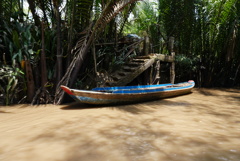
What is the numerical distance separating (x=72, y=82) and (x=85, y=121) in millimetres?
2003

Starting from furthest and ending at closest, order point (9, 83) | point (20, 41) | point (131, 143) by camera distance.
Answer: point (20, 41) < point (9, 83) < point (131, 143)

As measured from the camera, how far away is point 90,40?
4.48m

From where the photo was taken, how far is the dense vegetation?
4336mm

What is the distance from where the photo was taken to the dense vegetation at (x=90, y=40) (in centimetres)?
434

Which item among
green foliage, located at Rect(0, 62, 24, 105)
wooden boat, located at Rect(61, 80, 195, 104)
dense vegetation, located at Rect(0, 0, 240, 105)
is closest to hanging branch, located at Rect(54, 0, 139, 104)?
dense vegetation, located at Rect(0, 0, 240, 105)

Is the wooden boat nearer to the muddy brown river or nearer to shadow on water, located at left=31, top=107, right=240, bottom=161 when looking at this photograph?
the muddy brown river

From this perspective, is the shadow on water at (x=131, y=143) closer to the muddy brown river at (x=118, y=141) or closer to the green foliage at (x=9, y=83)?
the muddy brown river at (x=118, y=141)

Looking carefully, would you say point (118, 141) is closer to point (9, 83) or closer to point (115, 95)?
point (115, 95)

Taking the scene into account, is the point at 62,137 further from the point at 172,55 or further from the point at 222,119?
the point at 172,55

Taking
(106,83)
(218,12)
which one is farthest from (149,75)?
(218,12)

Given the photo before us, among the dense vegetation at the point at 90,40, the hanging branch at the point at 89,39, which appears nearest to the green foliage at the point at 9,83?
the dense vegetation at the point at 90,40

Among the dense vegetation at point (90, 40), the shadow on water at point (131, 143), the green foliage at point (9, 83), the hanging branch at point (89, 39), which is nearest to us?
the shadow on water at point (131, 143)

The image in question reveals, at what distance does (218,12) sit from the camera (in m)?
7.34

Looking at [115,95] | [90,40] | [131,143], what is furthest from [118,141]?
[90,40]
